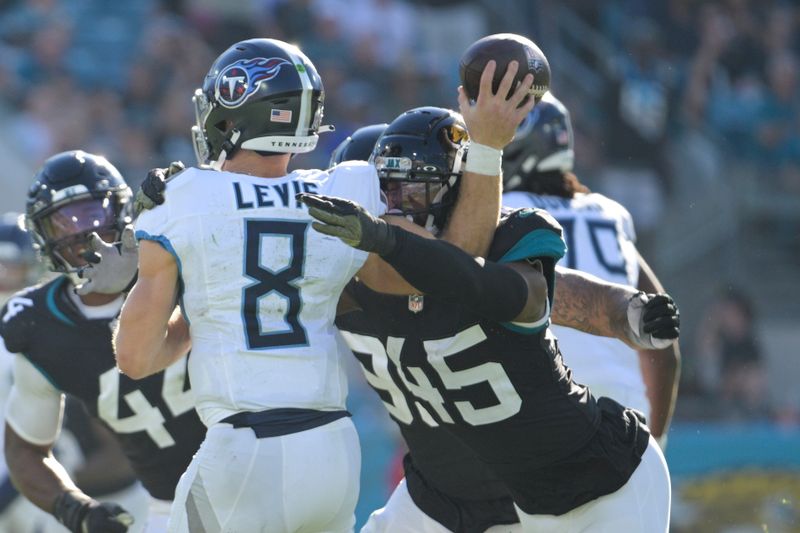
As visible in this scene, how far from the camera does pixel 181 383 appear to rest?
5113 millimetres

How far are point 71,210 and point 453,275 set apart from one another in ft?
6.65

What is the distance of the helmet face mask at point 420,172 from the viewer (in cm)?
416

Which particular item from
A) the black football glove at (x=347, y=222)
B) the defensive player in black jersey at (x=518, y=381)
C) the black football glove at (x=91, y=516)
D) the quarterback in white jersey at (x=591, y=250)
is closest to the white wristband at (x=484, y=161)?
the defensive player in black jersey at (x=518, y=381)

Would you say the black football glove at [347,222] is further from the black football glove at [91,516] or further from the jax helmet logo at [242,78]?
the black football glove at [91,516]

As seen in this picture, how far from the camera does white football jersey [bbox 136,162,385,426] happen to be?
3.82m

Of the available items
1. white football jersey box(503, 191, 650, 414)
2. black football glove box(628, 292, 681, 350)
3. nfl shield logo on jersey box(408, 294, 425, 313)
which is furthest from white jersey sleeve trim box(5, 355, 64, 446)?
black football glove box(628, 292, 681, 350)

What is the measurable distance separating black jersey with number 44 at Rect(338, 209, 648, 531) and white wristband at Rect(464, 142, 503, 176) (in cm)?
15

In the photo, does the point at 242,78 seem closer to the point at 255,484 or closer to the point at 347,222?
the point at 347,222

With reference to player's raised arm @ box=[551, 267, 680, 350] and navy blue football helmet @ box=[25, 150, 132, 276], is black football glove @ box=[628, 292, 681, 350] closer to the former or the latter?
player's raised arm @ box=[551, 267, 680, 350]

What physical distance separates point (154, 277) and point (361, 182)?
0.67m

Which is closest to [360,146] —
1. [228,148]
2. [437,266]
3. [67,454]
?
[228,148]

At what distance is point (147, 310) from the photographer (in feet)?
12.5

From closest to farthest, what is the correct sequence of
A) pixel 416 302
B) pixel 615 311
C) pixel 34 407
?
pixel 416 302, pixel 615 311, pixel 34 407

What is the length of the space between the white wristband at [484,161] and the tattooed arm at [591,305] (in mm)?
656
